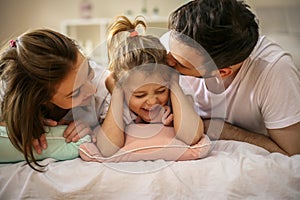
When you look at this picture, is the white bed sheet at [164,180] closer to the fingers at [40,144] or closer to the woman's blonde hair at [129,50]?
the fingers at [40,144]

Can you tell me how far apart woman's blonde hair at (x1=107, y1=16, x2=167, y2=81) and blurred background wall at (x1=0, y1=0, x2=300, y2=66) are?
1.52m

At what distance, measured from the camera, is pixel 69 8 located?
277cm

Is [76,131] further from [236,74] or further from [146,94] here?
[236,74]

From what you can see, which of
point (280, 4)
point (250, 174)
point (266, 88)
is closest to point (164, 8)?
point (280, 4)

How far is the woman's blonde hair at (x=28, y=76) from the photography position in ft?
3.09

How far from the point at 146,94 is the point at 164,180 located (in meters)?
0.25

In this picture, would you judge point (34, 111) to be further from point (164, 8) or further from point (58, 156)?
point (164, 8)

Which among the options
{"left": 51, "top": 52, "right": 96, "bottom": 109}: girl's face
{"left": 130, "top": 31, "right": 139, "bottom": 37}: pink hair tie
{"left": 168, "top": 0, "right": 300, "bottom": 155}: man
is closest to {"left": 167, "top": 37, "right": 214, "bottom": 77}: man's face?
{"left": 168, "top": 0, "right": 300, "bottom": 155}: man

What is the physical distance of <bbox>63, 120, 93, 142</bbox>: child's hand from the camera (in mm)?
1026

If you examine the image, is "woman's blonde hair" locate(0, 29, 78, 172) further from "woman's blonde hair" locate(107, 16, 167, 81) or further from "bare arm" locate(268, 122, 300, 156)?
"bare arm" locate(268, 122, 300, 156)

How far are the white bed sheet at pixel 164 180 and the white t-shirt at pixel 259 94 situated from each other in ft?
0.55

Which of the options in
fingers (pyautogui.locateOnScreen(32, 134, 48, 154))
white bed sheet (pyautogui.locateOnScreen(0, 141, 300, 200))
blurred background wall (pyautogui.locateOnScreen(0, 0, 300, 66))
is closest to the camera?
white bed sheet (pyautogui.locateOnScreen(0, 141, 300, 200))

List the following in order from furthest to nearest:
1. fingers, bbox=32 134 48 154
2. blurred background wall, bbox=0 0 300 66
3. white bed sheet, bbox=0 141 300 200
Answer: blurred background wall, bbox=0 0 300 66 → fingers, bbox=32 134 48 154 → white bed sheet, bbox=0 141 300 200

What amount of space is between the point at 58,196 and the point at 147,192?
0.73 ft
